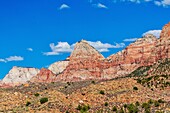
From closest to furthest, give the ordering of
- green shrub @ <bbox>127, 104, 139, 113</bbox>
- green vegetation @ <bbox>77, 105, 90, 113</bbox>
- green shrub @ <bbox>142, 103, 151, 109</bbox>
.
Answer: green shrub @ <bbox>127, 104, 139, 113</bbox> → green vegetation @ <bbox>77, 105, 90, 113</bbox> → green shrub @ <bbox>142, 103, 151, 109</bbox>

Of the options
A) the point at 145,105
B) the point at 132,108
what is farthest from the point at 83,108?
the point at 145,105

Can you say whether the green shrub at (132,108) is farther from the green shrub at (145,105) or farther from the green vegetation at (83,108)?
the green vegetation at (83,108)

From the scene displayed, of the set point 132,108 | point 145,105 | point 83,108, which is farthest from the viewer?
point 145,105

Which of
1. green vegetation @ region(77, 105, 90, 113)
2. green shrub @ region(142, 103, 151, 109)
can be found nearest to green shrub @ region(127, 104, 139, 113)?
green shrub @ region(142, 103, 151, 109)

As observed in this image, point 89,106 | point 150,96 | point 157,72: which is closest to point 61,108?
point 89,106

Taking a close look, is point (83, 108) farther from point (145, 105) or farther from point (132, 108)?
point (145, 105)

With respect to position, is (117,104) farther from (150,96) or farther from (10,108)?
(10,108)

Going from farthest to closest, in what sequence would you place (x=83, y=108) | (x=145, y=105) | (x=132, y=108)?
1. (x=145, y=105)
2. (x=83, y=108)
3. (x=132, y=108)

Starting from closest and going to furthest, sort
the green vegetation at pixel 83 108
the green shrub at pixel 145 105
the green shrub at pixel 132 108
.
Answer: the green shrub at pixel 132 108 → the green vegetation at pixel 83 108 → the green shrub at pixel 145 105

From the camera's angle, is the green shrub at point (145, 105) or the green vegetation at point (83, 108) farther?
the green shrub at point (145, 105)

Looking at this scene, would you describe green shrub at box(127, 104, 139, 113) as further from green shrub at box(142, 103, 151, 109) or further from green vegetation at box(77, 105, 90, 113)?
green vegetation at box(77, 105, 90, 113)

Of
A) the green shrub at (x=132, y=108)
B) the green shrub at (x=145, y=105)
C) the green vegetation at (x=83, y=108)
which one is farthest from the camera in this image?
the green shrub at (x=145, y=105)

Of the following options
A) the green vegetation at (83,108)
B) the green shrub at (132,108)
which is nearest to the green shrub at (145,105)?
the green shrub at (132,108)

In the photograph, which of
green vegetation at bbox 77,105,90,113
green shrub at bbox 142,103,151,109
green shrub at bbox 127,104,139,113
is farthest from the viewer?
green shrub at bbox 142,103,151,109
